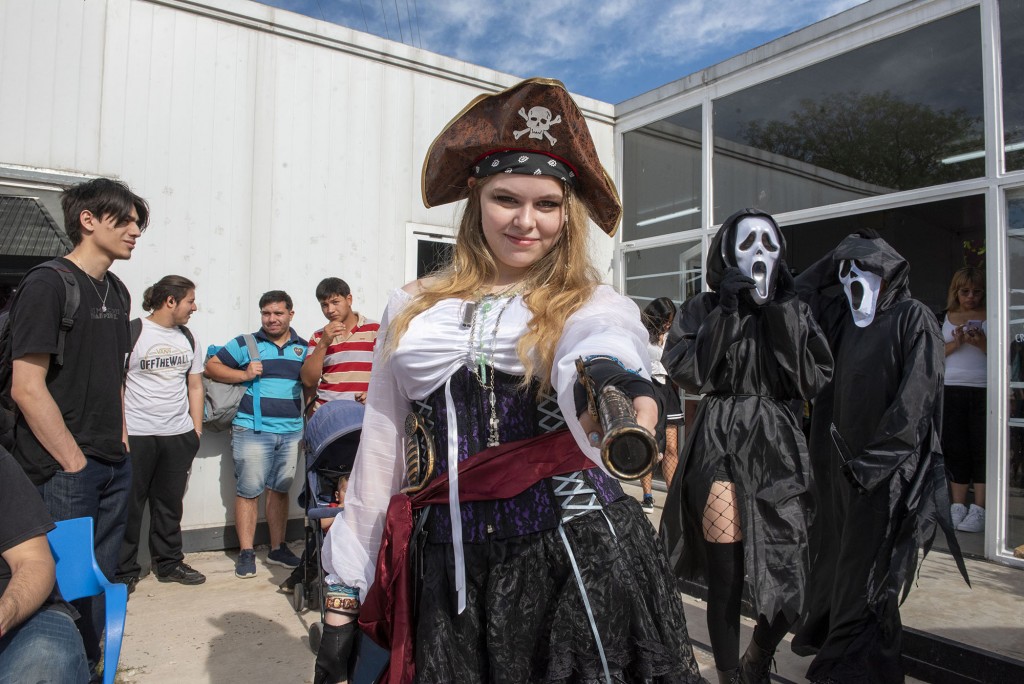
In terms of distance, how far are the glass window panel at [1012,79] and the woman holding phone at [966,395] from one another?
0.89m

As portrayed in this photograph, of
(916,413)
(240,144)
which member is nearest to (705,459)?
(916,413)

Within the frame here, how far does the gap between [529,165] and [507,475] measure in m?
0.65

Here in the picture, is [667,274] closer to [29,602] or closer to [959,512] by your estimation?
[959,512]

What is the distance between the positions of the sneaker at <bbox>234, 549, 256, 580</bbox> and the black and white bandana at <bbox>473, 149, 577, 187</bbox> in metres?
4.23

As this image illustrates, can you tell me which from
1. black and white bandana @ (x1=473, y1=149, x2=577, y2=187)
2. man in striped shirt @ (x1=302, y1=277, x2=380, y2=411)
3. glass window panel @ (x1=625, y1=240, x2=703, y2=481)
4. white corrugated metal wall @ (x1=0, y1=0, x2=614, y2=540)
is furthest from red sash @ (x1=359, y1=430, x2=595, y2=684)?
glass window panel @ (x1=625, y1=240, x2=703, y2=481)

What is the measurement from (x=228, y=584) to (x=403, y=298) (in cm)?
390

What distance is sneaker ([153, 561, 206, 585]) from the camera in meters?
4.67

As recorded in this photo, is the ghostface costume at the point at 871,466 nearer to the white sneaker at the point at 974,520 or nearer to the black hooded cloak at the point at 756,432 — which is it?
the black hooded cloak at the point at 756,432

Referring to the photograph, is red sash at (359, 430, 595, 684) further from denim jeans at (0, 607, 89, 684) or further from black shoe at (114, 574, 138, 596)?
black shoe at (114, 574, 138, 596)

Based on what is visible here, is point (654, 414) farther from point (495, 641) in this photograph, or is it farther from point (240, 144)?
point (240, 144)

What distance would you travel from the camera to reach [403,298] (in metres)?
1.63

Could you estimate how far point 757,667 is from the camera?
112 inches

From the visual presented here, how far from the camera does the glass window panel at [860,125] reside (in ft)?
16.7

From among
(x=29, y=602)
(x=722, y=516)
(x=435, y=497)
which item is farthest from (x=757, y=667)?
(x=29, y=602)
